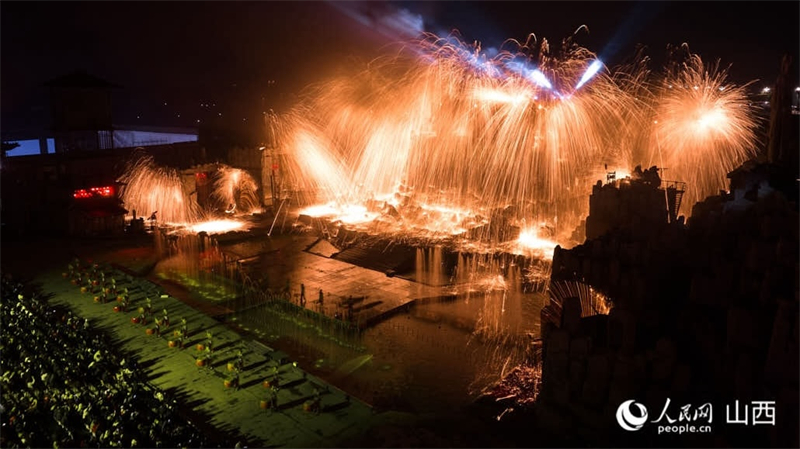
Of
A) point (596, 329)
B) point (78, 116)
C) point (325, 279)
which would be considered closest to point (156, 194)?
point (78, 116)

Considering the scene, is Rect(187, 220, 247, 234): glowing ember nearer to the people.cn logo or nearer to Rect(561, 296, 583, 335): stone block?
Rect(561, 296, 583, 335): stone block

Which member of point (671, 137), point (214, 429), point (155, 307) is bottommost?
point (214, 429)

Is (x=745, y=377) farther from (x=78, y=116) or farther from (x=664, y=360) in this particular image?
(x=78, y=116)

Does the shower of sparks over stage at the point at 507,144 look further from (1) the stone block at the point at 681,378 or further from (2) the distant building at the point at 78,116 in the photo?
(1) the stone block at the point at 681,378

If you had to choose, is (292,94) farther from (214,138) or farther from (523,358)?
(523,358)

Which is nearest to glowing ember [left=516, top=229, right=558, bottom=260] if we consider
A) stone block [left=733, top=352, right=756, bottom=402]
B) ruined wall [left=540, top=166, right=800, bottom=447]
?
ruined wall [left=540, top=166, right=800, bottom=447]

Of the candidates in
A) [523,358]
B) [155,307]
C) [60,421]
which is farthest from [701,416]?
[155,307]

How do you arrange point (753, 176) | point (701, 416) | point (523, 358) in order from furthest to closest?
point (523, 358), point (753, 176), point (701, 416)
